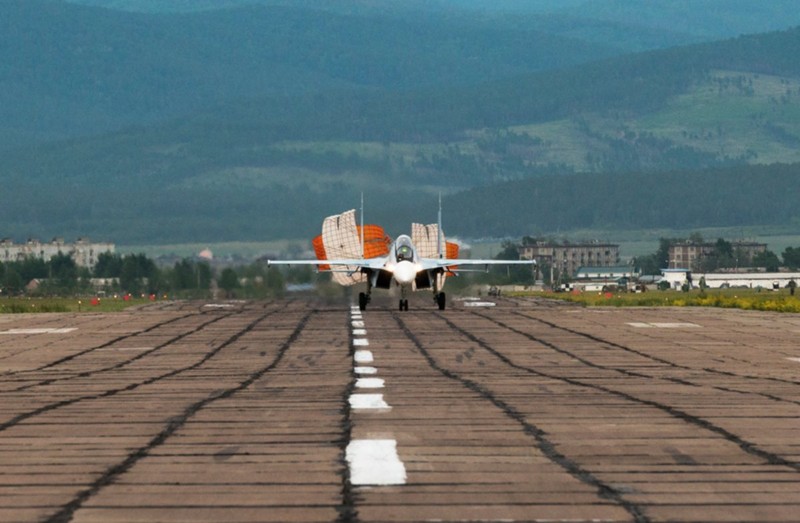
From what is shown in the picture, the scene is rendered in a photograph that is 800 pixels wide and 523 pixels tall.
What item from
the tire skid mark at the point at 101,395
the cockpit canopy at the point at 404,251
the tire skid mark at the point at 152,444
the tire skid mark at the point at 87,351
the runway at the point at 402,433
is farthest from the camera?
the cockpit canopy at the point at 404,251

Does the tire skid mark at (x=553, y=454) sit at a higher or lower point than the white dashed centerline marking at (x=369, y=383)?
lower

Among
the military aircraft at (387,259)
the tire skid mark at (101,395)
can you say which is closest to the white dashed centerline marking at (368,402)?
the tire skid mark at (101,395)

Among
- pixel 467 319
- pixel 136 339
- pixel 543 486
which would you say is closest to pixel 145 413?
pixel 543 486

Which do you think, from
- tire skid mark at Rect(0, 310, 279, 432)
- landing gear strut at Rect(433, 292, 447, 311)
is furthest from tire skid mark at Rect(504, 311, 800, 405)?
landing gear strut at Rect(433, 292, 447, 311)

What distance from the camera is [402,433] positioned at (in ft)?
74.0

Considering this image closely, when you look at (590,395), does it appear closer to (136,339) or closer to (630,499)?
(630,499)

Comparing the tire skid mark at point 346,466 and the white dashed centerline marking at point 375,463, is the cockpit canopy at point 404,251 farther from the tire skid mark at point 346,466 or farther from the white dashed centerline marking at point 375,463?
the white dashed centerline marking at point 375,463

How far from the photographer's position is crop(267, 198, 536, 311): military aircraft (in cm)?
7506

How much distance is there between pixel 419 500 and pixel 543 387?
46.8ft

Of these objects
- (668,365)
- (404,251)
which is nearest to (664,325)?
(404,251)

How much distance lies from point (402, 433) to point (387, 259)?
54.4m

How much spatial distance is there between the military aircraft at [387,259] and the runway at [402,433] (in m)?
28.6

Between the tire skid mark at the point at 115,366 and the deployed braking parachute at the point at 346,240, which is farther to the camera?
the deployed braking parachute at the point at 346,240

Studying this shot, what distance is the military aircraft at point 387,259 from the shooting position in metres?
75.1
